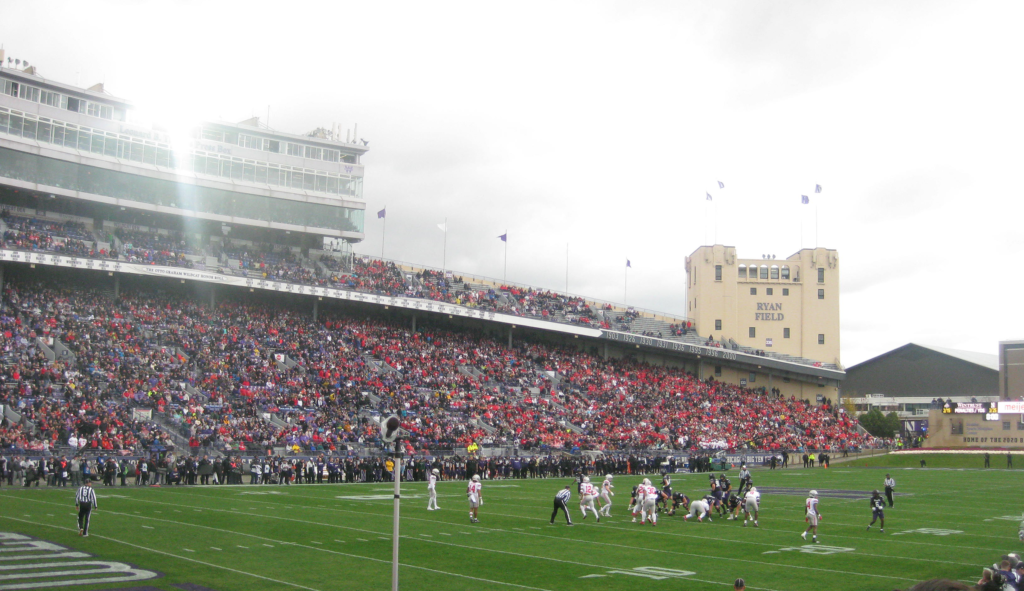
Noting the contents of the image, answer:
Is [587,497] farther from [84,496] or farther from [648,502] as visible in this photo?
[84,496]

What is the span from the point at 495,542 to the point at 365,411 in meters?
29.2

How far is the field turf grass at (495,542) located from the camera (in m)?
17.1

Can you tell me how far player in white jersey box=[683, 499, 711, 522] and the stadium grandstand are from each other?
2219 centimetres

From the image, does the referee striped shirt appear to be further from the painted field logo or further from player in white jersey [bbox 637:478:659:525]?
player in white jersey [bbox 637:478:659:525]

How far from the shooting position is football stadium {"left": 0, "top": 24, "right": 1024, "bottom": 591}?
65.1 feet

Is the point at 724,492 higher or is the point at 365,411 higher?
the point at 365,411

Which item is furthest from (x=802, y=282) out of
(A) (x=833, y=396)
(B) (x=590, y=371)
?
(B) (x=590, y=371)

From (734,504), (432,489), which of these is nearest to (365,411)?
(432,489)

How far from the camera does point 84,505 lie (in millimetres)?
21109

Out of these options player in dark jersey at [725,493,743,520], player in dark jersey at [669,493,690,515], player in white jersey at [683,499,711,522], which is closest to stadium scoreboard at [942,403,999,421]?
player in dark jersey at [669,493,690,515]

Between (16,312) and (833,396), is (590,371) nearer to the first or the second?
(833,396)

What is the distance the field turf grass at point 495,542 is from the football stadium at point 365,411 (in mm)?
158

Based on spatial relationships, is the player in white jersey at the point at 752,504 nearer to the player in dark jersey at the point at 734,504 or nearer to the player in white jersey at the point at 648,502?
Answer: the player in dark jersey at the point at 734,504

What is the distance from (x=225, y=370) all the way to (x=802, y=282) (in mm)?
56787
